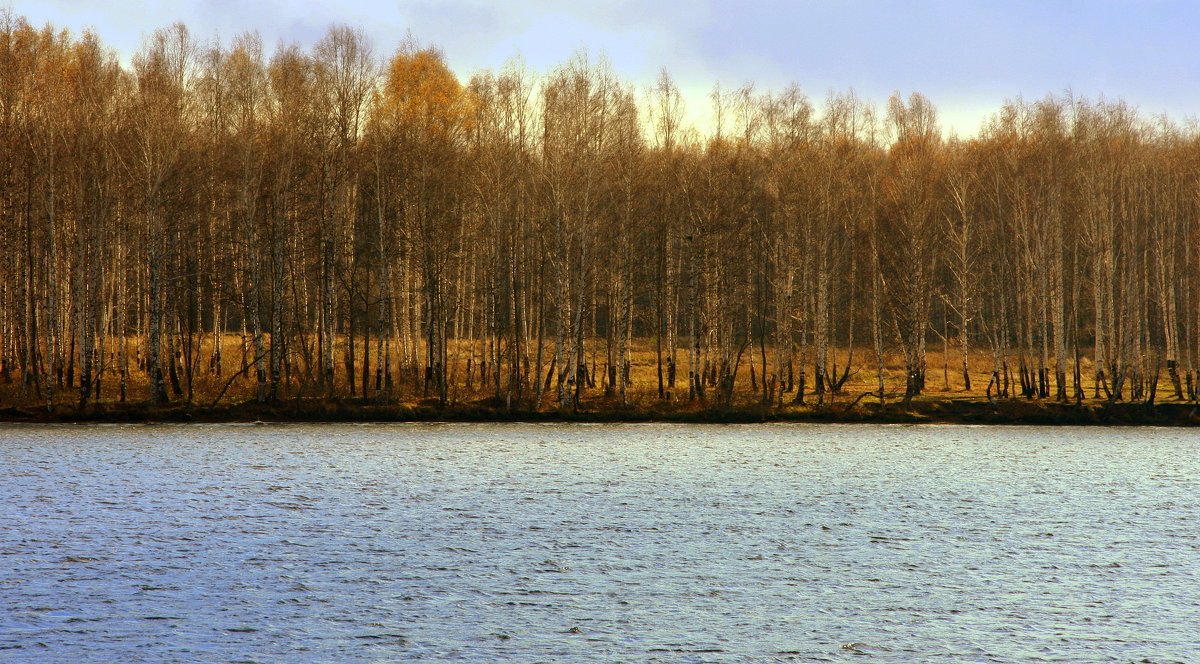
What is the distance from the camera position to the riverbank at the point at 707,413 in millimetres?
36656

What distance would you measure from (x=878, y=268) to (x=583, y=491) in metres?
30.6

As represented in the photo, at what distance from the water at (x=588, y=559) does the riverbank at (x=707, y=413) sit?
1089 centimetres

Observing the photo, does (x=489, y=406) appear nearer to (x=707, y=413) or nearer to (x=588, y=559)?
(x=707, y=413)

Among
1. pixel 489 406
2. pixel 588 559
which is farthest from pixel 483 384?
pixel 588 559

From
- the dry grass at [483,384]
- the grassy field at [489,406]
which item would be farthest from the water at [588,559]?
the dry grass at [483,384]

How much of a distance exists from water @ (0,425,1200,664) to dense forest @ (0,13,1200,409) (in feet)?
44.4

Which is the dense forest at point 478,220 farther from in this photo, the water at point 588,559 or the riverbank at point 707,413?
the water at point 588,559

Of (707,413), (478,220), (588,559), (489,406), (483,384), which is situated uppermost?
(478,220)

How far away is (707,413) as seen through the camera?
39.7 metres

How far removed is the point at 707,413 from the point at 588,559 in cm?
2714

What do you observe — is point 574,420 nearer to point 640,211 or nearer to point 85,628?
point 640,211

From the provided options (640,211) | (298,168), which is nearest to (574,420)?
(640,211)

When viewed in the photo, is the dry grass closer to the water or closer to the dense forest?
the dense forest

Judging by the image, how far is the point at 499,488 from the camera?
19.8 meters
